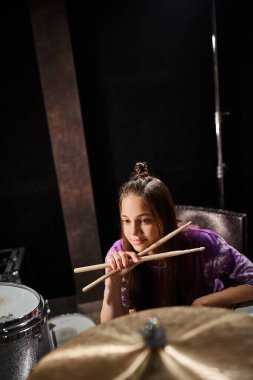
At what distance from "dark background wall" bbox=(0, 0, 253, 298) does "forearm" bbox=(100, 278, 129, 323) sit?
74.5 inches

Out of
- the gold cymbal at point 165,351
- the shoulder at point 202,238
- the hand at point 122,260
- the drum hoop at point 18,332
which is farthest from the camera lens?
the shoulder at point 202,238

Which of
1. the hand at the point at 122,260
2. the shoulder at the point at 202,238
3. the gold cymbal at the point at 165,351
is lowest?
the shoulder at the point at 202,238

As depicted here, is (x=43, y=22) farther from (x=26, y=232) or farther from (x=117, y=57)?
(x=26, y=232)

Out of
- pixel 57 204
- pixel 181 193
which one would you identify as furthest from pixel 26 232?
pixel 181 193

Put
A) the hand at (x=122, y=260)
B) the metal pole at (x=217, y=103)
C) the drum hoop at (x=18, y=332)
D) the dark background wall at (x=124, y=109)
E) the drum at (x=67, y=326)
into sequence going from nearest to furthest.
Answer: the hand at (x=122, y=260) < the drum hoop at (x=18, y=332) < the drum at (x=67, y=326) < the metal pole at (x=217, y=103) < the dark background wall at (x=124, y=109)

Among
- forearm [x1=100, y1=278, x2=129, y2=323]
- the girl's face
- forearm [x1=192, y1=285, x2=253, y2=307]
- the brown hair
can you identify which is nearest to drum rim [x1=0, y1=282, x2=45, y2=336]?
Result: forearm [x1=100, y1=278, x2=129, y2=323]

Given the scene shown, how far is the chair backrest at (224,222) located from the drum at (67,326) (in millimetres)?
957

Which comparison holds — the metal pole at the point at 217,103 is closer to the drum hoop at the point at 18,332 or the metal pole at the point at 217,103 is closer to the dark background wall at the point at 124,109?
the dark background wall at the point at 124,109

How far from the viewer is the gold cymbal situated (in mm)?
661

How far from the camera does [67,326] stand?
224 centimetres

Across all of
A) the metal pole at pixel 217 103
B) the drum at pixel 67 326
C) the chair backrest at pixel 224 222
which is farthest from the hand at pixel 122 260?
the metal pole at pixel 217 103

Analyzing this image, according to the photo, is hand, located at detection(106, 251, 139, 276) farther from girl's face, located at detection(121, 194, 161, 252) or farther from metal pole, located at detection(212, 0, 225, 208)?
metal pole, located at detection(212, 0, 225, 208)

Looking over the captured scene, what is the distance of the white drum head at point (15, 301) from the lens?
160 cm

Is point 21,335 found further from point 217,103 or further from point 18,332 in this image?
point 217,103
